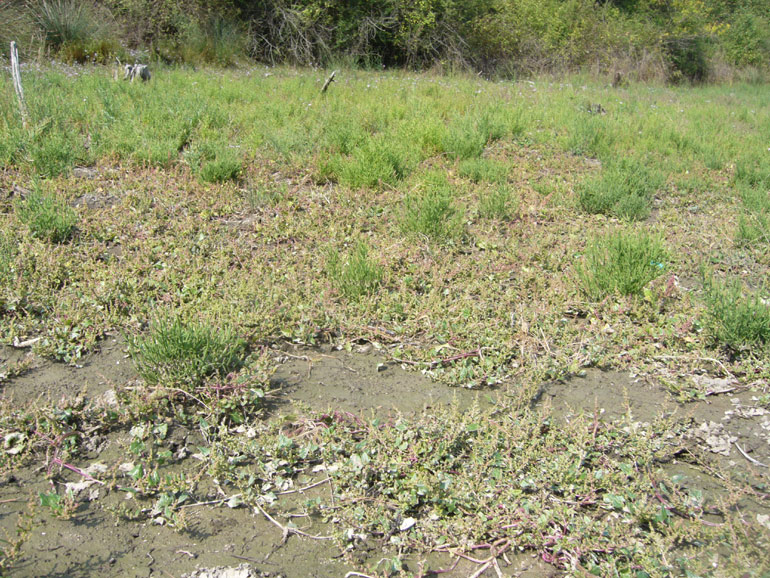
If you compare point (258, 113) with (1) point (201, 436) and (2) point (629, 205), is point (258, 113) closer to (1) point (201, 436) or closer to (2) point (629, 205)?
(2) point (629, 205)

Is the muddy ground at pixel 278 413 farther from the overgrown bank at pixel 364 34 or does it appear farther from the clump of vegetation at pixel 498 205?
the overgrown bank at pixel 364 34

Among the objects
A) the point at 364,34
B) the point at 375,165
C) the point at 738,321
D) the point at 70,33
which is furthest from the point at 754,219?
the point at 70,33

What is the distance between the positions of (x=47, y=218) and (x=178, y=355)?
214 cm

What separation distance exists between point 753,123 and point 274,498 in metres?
10.9

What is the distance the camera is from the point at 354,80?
1105 cm

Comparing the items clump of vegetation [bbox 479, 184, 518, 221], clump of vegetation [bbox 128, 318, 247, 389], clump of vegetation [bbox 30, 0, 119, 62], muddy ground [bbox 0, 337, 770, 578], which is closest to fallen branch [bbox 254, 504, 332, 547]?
muddy ground [bbox 0, 337, 770, 578]

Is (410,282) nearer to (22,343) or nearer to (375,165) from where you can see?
(375,165)

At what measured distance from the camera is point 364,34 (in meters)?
13.6

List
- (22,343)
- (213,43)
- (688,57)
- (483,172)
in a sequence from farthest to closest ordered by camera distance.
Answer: (688,57), (213,43), (483,172), (22,343)

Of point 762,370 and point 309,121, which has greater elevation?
point 309,121

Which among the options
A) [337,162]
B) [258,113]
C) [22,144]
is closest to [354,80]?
[258,113]

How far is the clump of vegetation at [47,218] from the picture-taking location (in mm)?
4828

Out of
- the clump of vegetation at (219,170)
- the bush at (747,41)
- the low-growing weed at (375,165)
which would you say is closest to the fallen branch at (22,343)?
the clump of vegetation at (219,170)

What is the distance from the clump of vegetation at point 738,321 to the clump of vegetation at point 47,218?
4.81 meters
